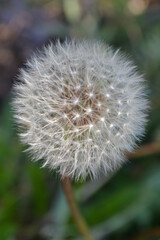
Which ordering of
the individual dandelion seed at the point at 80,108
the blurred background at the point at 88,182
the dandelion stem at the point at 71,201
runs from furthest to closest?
1. the blurred background at the point at 88,182
2. the dandelion stem at the point at 71,201
3. the individual dandelion seed at the point at 80,108

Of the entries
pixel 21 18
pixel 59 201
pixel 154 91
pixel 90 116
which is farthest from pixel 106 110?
pixel 21 18

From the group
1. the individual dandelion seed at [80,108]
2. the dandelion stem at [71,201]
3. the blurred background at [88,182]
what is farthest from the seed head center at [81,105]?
the blurred background at [88,182]

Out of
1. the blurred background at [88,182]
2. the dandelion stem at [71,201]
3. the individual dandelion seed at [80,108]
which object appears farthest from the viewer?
the blurred background at [88,182]

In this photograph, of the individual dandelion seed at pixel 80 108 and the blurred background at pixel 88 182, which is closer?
the individual dandelion seed at pixel 80 108

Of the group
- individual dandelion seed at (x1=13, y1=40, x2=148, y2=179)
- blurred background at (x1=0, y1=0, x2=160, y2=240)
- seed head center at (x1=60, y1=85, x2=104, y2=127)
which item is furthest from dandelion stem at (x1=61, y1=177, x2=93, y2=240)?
blurred background at (x1=0, y1=0, x2=160, y2=240)

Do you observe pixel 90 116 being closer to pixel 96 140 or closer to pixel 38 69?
pixel 96 140

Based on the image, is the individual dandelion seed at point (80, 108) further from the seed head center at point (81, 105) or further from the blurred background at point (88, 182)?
the blurred background at point (88, 182)
